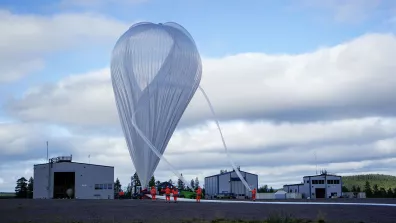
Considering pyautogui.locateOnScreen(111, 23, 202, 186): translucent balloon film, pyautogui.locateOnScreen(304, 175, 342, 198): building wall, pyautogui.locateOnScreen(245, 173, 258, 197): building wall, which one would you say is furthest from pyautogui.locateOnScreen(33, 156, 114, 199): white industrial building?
pyautogui.locateOnScreen(304, 175, 342, 198): building wall

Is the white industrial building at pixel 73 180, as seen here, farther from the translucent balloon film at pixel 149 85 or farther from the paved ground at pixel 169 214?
the paved ground at pixel 169 214

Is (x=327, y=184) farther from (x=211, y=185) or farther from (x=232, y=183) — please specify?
(x=211, y=185)

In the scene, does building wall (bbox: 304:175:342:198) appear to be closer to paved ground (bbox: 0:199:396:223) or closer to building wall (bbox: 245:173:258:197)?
building wall (bbox: 245:173:258:197)

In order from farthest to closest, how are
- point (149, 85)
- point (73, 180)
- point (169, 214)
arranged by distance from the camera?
point (73, 180)
point (149, 85)
point (169, 214)

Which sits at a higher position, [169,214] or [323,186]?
[323,186]

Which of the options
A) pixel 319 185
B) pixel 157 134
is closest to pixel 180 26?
pixel 157 134

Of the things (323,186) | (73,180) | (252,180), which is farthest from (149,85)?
(323,186)
